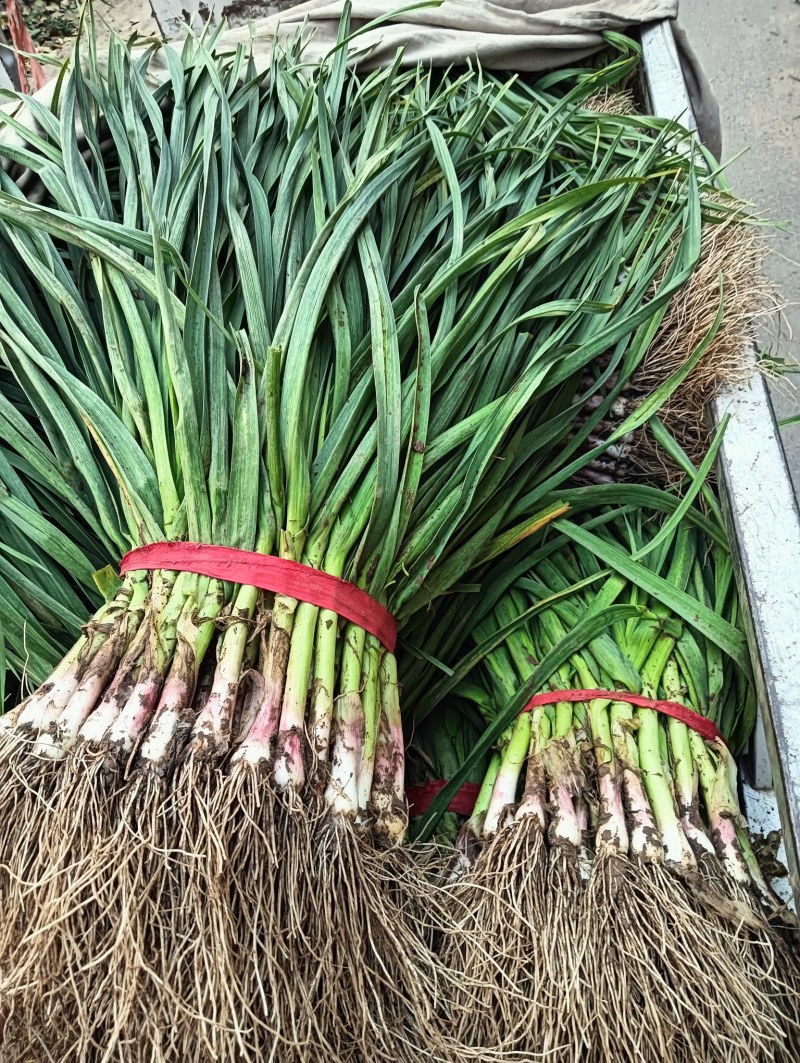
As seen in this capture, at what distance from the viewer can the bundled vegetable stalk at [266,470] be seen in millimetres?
655

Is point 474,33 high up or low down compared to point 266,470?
up

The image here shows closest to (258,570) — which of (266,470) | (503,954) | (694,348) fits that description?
(266,470)

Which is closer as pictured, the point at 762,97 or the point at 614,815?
the point at 614,815

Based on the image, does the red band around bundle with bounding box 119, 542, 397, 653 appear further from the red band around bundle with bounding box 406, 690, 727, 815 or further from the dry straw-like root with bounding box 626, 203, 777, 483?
the dry straw-like root with bounding box 626, 203, 777, 483

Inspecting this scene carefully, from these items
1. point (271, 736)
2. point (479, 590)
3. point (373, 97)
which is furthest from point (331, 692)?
point (373, 97)

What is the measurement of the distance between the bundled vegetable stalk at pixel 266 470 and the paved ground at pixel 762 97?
1.64m

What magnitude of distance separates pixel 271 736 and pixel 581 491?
55cm

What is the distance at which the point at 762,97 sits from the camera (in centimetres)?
285

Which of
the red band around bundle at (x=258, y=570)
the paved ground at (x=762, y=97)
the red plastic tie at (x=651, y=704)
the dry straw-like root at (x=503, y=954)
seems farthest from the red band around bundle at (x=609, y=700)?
the paved ground at (x=762, y=97)

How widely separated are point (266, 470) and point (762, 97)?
2863 millimetres

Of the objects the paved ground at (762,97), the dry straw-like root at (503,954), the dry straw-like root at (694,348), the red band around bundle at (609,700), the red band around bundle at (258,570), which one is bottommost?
the dry straw-like root at (503,954)

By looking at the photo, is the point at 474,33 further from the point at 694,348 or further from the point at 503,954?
the point at 503,954

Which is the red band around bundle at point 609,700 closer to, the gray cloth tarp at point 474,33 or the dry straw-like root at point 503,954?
the dry straw-like root at point 503,954

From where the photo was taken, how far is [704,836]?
820 millimetres
